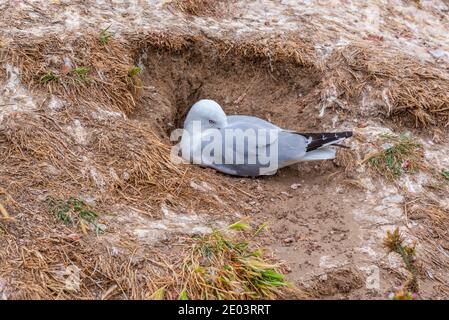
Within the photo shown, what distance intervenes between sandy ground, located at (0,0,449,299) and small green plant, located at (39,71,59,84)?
133 mm

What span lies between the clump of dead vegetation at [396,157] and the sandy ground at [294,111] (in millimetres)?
72

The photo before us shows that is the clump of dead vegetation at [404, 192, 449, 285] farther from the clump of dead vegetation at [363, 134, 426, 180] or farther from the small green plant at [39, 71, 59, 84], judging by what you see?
the small green plant at [39, 71, 59, 84]

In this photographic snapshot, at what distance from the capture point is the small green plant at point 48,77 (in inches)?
160

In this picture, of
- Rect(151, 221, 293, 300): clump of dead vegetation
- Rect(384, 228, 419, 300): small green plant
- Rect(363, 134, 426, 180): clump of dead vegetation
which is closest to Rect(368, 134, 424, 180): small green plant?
Rect(363, 134, 426, 180): clump of dead vegetation

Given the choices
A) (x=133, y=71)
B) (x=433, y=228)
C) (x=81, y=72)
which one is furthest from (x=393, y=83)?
(x=81, y=72)

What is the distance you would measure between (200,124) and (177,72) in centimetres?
67

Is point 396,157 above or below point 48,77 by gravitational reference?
below

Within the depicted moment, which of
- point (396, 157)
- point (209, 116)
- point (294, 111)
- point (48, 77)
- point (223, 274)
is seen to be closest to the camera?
point (223, 274)

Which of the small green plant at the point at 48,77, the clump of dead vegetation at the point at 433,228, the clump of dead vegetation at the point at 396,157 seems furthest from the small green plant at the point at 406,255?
the small green plant at the point at 48,77

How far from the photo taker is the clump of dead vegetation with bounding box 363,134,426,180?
4.12 metres

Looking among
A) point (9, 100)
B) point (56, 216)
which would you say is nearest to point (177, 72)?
point (9, 100)

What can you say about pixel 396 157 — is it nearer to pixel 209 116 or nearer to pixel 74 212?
pixel 209 116

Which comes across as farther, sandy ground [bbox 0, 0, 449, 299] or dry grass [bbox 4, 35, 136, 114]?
dry grass [bbox 4, 35, 136, 114]

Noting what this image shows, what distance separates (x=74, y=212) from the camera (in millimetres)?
3299
